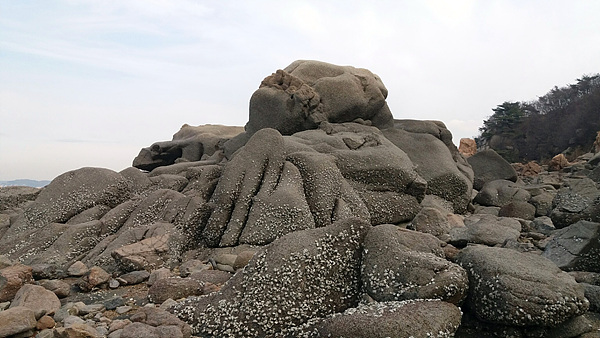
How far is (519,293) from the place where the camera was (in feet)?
18.9

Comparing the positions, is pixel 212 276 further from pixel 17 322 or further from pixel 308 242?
pixel 17 322

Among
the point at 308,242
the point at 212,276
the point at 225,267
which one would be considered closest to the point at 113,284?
the point at 212,276

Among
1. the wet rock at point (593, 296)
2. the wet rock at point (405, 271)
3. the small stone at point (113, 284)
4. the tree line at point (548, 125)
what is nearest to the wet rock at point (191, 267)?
the small stone at point (113, 284)

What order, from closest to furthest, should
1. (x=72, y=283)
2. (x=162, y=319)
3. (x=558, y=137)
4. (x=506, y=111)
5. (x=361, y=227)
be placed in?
(x=162, y=319)
(x=361, y=227)
(x=72, y=283)
(x=558, y=137)
(x=506, y=111)

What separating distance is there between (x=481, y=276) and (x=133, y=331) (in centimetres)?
422

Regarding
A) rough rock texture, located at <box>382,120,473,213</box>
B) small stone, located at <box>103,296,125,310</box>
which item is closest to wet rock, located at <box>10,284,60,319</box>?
small stone, located at <box>103,296,125,310</box>

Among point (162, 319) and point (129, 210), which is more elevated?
point (129, 210)

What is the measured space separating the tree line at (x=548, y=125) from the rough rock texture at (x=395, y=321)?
40094 millimetres

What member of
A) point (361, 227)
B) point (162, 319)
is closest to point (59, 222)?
point (162, 319)

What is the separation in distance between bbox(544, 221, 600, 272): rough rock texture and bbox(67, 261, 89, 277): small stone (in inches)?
317

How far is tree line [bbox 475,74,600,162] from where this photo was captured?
40.3 m

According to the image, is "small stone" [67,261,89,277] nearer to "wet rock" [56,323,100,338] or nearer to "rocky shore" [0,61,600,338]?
"rocky shore" [0,61,600,338]

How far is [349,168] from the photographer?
12.2m

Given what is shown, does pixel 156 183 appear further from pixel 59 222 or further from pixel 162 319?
pixel 162 319
